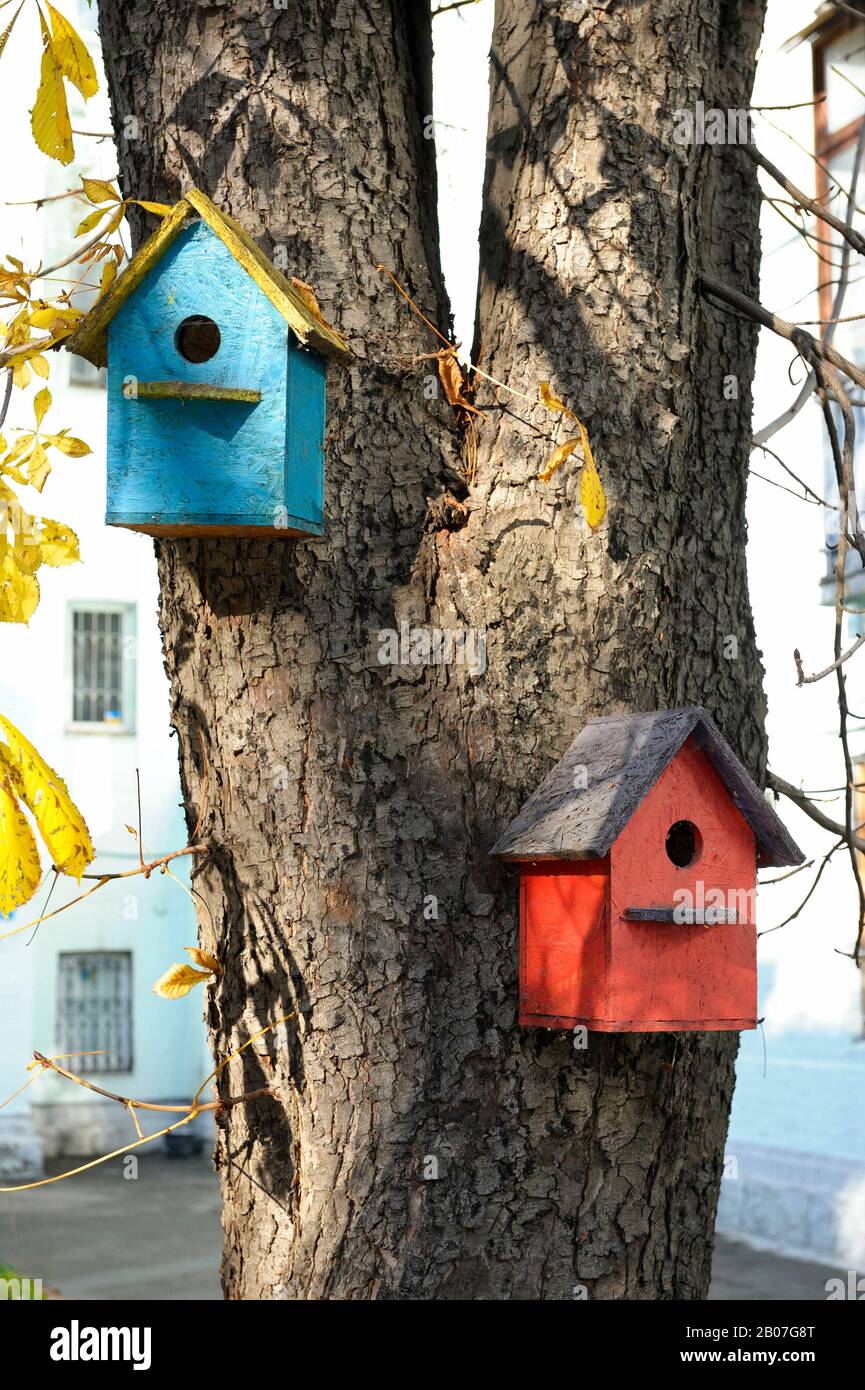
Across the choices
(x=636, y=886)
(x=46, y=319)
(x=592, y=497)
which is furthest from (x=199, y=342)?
(x=636, y=886)

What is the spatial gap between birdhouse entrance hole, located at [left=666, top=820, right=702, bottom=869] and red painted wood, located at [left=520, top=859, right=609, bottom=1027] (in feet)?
0.71

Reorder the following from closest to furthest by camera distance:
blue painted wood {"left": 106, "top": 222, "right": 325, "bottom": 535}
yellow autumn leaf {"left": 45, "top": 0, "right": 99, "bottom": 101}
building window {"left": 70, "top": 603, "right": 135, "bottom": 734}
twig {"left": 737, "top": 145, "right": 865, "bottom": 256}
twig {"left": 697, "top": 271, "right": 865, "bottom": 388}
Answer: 1. yellow autumn leaf {"left": 45, "top": 0, "right": 99, "bottom": 101}
2. blue painted wood {"left": 106, "top": 222, "right": 325, "bottom": 535}
3. twig {"left": 697, "top": 271, "right": 865, "bottom": 388}
4. twig {"left": 737, "top": 145, "right": 865, "bottom": 256}
5. building window {"left": 70, "top": 603, "right": 135, "bottom": 734}

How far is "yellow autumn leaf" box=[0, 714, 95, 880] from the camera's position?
1445 mm

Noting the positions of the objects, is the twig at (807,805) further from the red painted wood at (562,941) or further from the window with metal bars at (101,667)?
the window with metal bars at (101,667)

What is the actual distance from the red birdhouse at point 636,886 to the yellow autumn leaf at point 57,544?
2.35 feet

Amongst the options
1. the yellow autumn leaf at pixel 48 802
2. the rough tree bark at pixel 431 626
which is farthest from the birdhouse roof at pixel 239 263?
the yellow autumn leaf at pixel 48 802

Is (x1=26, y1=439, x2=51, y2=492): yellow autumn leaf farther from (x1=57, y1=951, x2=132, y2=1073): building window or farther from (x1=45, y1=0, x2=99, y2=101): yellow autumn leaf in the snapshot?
(x1=57, y1=951, x2=132, y2=1073): building window

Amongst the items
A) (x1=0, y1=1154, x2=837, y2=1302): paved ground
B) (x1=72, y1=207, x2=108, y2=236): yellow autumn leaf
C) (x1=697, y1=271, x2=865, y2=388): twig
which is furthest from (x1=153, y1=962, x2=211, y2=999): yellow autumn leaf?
(x1=0, y1=1154, x2=837, y2=1302): paved ground

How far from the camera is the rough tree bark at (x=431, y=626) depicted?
6.35 feet

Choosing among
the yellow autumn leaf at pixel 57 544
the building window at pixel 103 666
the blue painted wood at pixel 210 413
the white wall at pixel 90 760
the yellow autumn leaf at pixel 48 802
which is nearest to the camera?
the yellow autumn leaf at pixel 48 802

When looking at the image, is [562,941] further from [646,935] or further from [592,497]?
[592,497]

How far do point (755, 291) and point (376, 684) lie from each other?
1150 millimetres

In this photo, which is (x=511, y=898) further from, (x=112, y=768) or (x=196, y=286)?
(x=112, y=768)

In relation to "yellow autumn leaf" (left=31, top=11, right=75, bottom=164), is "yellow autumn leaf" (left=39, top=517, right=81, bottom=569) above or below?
below
